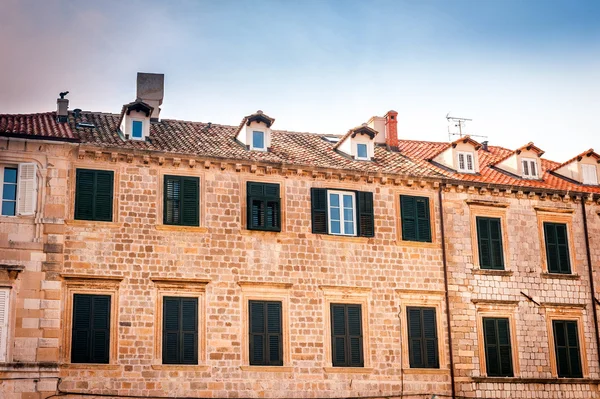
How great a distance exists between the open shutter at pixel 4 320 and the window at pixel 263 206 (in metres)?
7.97

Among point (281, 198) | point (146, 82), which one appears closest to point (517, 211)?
point (281, 198)

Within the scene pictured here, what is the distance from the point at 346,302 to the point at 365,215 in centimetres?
317

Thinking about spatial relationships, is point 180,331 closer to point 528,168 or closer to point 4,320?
point 4,320

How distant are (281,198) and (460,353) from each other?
815cm

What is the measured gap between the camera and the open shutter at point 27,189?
2894 cm

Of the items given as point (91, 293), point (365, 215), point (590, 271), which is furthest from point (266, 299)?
point (590, 271)

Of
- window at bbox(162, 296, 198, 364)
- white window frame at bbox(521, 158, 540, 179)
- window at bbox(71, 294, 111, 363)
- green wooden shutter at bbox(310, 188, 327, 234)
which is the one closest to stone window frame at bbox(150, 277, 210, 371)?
window at bbox(162, 296, 198, 364)

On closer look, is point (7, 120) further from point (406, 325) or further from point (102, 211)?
point (406, 325)

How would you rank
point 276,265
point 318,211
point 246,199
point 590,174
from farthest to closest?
point 590,174 < point 318,211 < point 246,199 < point 276,265

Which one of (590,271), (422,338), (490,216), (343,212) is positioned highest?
(490,216)

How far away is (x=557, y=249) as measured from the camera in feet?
116

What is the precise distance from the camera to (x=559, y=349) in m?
34.2

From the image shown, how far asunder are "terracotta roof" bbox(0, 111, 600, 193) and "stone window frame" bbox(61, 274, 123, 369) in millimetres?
4331

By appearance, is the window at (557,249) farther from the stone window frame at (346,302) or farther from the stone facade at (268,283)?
the stone window frame at (346,302)
